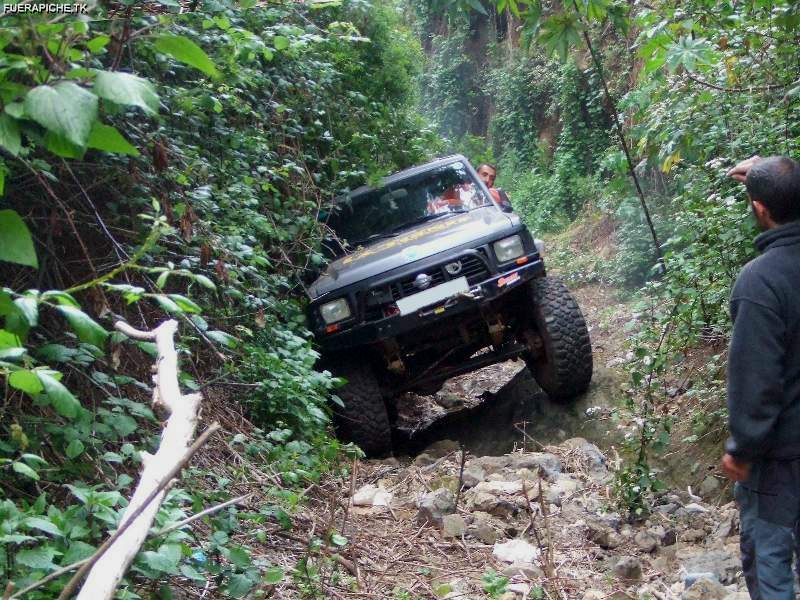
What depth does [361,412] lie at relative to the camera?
5.67 metres

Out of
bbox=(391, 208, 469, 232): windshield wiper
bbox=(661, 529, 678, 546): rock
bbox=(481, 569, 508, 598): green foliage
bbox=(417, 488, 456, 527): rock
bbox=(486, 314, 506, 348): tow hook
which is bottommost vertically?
bbox=(661, 529, 678, 546): rock

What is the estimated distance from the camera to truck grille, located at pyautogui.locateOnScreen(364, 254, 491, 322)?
5.52 metres

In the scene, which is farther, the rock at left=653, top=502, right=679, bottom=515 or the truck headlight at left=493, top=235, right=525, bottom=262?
the truck headlight at left=493, top=235, right=525, bottom=262

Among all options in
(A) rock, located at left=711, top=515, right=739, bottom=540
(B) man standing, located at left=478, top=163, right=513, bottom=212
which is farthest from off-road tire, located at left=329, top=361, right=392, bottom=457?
(A) rock, located at left=711, top=515, right=739, bottom=540

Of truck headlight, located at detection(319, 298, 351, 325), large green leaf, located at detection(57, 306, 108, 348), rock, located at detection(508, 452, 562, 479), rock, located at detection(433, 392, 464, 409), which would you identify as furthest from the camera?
rock, located at detection(433, 392, 464, 409)

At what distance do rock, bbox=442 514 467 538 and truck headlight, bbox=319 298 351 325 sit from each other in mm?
1995

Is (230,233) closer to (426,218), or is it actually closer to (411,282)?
(411,282)

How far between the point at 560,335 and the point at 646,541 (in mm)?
2181

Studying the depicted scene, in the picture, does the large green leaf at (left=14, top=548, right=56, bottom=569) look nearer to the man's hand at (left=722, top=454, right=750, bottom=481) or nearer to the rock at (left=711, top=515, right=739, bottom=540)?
the man's hand at (left=722, top=454, right=750, bottom=481)

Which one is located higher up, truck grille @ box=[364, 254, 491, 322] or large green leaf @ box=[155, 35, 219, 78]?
large green leaf @ box=[155, 35, 219, 78]

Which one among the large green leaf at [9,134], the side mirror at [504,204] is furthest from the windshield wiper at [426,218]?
the large green leaf at [9,134]

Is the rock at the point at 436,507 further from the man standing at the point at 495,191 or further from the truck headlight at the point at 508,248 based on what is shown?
the man standing at the point at 495,191

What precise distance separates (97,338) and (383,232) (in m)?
4.74

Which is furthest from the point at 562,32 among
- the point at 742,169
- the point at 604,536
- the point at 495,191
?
the point at 495,191
